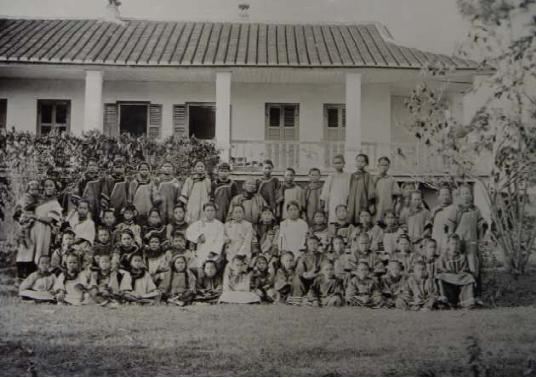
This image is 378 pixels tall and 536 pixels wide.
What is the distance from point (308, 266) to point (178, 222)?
1.54 m

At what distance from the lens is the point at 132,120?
22.9 ft

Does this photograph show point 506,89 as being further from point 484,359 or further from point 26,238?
point 26,238

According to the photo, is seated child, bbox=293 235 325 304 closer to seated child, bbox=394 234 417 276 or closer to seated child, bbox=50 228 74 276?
seated child, bbox=394 234 417 276

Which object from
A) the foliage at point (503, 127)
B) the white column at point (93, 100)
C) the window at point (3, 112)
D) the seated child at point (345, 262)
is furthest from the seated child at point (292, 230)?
the window at point (3, 112)

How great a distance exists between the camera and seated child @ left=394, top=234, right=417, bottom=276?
5.96 meters

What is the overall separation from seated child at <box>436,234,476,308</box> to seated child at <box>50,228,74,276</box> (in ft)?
13.5

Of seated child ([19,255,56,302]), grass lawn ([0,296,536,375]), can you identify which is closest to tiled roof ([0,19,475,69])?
seated child ([19,255,56,302])

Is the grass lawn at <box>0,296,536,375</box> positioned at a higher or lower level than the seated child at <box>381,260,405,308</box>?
lower

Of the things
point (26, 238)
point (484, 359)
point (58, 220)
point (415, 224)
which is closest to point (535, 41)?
point (415, 224)

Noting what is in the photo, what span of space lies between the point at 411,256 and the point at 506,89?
7.11 ft

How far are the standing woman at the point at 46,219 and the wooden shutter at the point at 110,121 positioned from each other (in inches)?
34.9

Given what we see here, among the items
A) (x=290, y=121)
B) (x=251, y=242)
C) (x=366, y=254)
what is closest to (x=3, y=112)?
(x=251, y=242)

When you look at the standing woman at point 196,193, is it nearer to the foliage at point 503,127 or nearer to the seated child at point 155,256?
the seated child at point 155,256

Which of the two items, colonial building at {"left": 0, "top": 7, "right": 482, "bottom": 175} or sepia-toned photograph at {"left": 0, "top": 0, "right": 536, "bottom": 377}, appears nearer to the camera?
sepia-toned photograph at {"left": 0, "top": 0, "right": 536, "bottom": 377}
